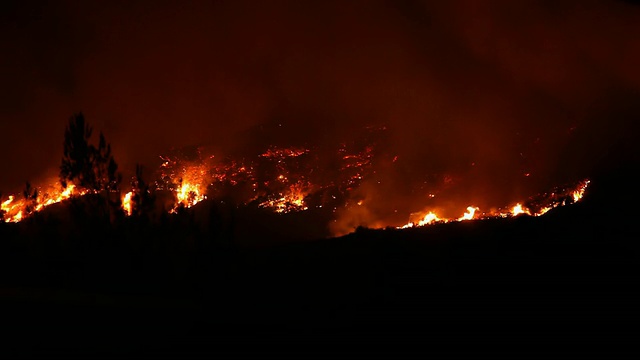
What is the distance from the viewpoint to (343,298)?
8875 millimetres

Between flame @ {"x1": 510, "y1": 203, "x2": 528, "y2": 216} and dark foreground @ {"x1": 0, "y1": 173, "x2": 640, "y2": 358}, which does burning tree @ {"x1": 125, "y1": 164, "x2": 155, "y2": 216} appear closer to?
dark foreground @ {"x1": 0, "y1": 173, "x2": 640, "y2": 358}

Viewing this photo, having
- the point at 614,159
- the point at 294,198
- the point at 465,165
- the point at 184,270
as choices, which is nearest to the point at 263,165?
the point at 294,198

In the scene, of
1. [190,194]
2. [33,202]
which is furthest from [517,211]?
[33,202]

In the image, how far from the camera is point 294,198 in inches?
1141

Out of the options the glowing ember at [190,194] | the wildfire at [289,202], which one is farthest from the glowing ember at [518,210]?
the glowing ember at [190,194]

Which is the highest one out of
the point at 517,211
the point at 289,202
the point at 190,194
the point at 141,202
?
the point at 190,194

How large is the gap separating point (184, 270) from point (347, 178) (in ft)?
58.8

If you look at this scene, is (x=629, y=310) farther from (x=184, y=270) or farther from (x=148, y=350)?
(x=184, y=270)

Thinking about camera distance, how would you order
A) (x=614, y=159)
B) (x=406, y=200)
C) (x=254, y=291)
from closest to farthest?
(x=254, y=291), (x=614, y=159), (x=406, y=200)

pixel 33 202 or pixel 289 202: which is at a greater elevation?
pixel 289 202

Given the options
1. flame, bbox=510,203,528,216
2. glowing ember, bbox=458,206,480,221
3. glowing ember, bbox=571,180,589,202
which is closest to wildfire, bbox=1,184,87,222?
glowing ember, bbox=458,206,480,221

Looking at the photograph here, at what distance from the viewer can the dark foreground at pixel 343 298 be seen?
680cm

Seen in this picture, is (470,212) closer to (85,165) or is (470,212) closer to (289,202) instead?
(289,202)

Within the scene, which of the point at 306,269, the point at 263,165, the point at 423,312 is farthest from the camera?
the point at 263,165
